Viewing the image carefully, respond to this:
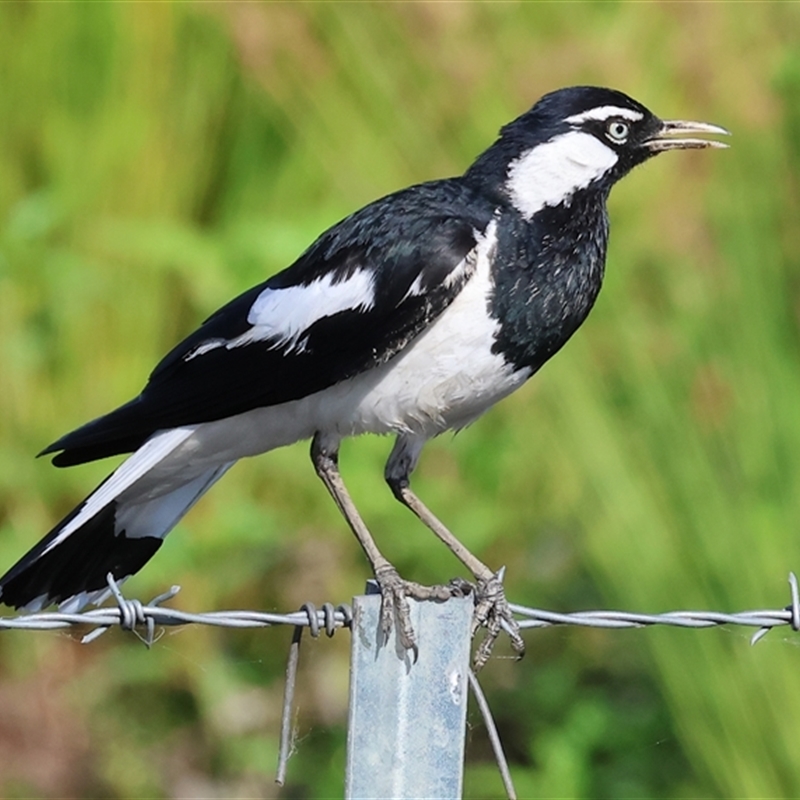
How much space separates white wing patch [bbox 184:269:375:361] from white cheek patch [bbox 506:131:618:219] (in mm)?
402

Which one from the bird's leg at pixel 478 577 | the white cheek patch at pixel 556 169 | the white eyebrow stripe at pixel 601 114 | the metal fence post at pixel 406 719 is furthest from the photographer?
the white eyebrow stripe at pixel 601 114

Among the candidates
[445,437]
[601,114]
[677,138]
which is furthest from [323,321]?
[445,437]

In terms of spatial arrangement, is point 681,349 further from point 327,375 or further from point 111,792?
point 111,792

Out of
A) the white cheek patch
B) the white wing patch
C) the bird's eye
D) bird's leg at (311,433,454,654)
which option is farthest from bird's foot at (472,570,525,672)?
the bird's eye

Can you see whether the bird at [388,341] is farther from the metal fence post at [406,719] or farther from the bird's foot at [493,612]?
the metal fence post at [406,719]

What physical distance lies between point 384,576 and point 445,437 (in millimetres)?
1891

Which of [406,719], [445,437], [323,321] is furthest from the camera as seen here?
[445,437]

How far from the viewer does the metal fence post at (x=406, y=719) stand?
1.93 metres

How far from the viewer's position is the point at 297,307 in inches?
120

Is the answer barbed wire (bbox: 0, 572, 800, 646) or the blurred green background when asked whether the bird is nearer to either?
barbed wire (bbox: 0, 572, 800, 646)

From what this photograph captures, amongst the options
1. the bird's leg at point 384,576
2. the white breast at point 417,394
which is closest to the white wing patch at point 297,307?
the white breast at point 417,394

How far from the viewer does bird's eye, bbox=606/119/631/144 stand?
10.6 feet

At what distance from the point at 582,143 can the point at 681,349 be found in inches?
32.3

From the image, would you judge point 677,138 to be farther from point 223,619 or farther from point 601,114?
point 223,619
